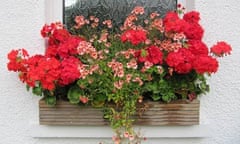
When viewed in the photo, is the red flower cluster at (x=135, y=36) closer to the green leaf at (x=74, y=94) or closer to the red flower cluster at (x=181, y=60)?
the red flower cluster at (x=181, y=60)

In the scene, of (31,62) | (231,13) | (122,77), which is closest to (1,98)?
(31,62)

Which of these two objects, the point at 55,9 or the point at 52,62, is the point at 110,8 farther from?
the point at 52,62

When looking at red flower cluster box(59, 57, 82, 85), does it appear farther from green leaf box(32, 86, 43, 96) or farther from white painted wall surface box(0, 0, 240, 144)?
white painted wall surface box(0, 0, 240, 144)

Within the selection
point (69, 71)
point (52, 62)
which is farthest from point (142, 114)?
point (52, 62)

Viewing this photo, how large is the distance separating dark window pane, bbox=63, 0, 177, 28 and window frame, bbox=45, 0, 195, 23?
0.04m

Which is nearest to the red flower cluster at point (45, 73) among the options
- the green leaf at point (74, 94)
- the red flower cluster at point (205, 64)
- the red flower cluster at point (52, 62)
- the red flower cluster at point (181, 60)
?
the red flower cluster at point (52, 62)

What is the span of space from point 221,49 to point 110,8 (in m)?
0.79

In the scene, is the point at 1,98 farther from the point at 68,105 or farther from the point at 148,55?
the point at 148,55

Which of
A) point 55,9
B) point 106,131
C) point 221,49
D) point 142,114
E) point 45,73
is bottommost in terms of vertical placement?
point 106,131

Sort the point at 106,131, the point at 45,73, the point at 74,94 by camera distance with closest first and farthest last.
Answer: the point at 45,73
the point at 74,94
the point at 106,131

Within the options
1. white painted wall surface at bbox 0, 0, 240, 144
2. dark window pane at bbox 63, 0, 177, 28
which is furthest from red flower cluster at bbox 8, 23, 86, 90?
dark window pane at bbox 63, 0, 177, 28

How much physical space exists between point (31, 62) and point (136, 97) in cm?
63

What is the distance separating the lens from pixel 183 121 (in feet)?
6.43

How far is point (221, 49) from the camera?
1880mm
